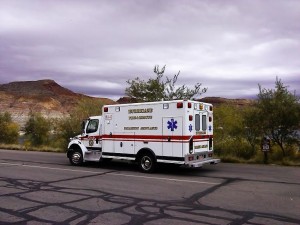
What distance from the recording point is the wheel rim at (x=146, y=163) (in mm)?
15323

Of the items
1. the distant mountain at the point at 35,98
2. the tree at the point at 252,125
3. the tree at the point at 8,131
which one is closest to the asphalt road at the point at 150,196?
the tree at the point at 252,125

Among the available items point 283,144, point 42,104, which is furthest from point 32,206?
point 42,104

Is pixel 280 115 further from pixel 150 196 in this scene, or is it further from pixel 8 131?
pixel 8 131

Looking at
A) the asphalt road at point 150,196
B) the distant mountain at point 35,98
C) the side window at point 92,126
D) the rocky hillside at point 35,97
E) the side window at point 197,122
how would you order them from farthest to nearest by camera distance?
the rocky hillside at point 35,97 → the distant mountain at point 35,98 → the side window at point 92,126 → the side window at point 197,122 → the asphalt road at point 150,196

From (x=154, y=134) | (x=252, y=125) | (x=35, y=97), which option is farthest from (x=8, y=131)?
(x=35, y=97)

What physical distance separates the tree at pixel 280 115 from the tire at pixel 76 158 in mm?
8618

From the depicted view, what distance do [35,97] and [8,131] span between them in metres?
106

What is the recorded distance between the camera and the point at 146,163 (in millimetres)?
15492

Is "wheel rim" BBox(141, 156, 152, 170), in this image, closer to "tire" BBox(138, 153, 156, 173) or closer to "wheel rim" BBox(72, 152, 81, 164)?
"tire" BBox(138, 153, 156, 173)

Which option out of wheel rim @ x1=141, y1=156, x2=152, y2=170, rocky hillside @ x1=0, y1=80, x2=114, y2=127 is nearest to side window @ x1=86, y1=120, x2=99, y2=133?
wheel rim @ x1=141, y1=156, x2=152, y2=170

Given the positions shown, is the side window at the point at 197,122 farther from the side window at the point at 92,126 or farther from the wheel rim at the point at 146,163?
the side window at the point at 92,126

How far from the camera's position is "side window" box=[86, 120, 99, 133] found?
17562 mm

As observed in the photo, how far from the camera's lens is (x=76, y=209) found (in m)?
8.84

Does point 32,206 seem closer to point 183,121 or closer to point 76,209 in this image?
point 76,209
